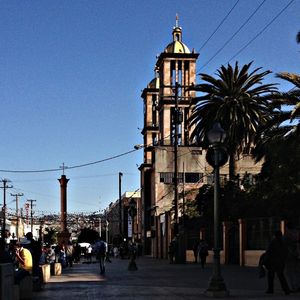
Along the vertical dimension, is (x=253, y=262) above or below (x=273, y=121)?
below

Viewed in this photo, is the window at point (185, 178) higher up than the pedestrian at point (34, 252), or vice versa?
the window at point (185, 178)

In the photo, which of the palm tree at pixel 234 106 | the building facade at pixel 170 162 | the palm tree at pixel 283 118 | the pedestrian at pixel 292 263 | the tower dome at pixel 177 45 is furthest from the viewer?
the tower dome at pixel 177 45

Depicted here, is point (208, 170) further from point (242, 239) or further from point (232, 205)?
point (242, 239)

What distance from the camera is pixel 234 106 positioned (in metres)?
51.2

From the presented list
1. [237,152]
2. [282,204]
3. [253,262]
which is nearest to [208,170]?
[237,152]

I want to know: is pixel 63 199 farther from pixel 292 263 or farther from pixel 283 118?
pixel 292 263

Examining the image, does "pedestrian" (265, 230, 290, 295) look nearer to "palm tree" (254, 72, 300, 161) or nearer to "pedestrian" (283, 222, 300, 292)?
"pedestrian" (283, 222, 300, 292)

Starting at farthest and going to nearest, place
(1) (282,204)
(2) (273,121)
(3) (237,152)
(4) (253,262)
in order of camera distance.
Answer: (3) (237,152) < (1) (282,204) < (2) (273,121) < (4) (253,262)

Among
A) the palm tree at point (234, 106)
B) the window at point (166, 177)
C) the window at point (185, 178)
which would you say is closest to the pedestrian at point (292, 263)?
the palm tree at point (234, 106)

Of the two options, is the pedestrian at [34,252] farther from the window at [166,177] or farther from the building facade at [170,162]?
the window at [166,177]

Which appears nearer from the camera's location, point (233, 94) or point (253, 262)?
point (253, 262)

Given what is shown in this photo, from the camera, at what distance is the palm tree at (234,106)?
50969mm

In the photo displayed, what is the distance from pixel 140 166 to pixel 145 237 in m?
9.90

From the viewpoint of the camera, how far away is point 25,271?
678 inches
